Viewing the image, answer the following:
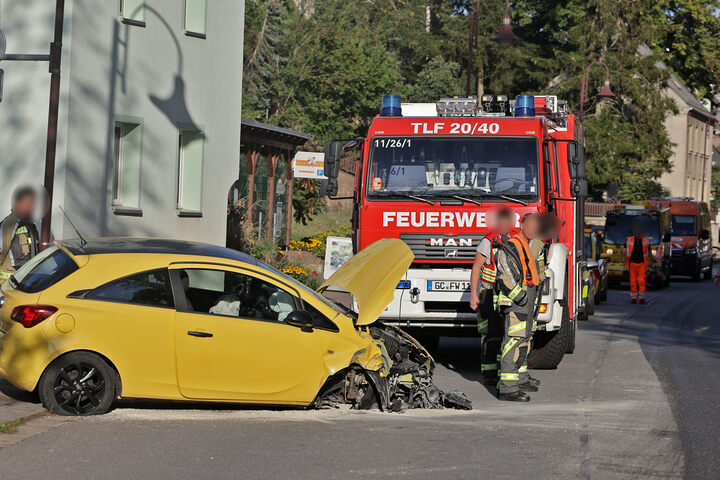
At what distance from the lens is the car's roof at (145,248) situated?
30.0 ft

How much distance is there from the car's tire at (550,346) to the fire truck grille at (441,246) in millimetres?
1484

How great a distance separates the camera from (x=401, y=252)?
1046 centimetres

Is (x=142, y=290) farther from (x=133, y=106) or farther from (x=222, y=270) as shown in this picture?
(x=133, y=106)

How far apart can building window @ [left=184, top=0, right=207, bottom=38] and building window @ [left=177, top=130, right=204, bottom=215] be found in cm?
196

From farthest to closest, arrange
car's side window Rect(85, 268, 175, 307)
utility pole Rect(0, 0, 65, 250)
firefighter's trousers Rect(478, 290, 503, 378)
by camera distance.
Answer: utility pole Rect(0, 0, 65, 250)
firefighter's trousers Rect(478, 290, 503, 378)
car's side window Rect(85, 268, 175, 307)

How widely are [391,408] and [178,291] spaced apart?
82.6 inches

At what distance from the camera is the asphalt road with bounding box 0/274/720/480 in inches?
282

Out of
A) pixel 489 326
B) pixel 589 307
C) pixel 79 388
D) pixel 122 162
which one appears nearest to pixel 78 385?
pixel 79 388

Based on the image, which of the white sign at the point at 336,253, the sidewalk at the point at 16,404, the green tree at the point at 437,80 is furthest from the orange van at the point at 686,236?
the sidewalk at the point at 16,404

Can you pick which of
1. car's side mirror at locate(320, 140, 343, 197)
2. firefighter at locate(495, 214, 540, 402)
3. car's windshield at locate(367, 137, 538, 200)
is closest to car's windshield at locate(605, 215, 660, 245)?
car's windshield at locate(367, 137, 538, 200)

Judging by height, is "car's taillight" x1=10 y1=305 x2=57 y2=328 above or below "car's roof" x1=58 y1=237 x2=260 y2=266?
below

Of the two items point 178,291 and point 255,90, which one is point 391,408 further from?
point 255,90

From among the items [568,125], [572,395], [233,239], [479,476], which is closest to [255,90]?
[233,239]

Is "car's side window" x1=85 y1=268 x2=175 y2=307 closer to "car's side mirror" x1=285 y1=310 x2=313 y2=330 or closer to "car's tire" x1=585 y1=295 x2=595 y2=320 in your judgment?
"car's side mirror" x1=285 y1=310 x2=313 y2=330
